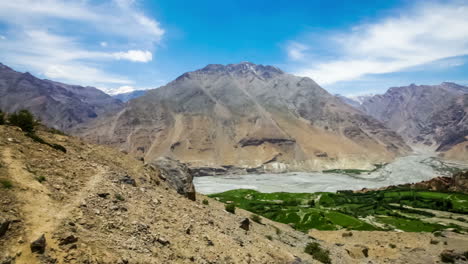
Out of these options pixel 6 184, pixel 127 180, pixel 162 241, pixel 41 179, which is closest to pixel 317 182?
pixel 127 180

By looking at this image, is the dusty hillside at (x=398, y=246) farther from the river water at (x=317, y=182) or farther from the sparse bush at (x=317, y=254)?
the river water at (x=317, y=182)

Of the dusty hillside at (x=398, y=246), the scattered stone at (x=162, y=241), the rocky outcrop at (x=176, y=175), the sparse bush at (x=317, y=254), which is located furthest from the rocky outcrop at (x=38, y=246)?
the dusty hillside at (x=398, y=246)

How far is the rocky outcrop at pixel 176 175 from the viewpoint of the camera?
→ 2307 centimetres

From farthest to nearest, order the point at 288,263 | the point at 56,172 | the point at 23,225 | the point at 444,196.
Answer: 1. the point at 444,196
2. the point at 288,263
3. the point at 56,172
4. the point at 23,225

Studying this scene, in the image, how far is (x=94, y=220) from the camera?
1088 cm

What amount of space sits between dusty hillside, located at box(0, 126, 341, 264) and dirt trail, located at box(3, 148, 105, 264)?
0.08 feet

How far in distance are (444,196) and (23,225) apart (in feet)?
310

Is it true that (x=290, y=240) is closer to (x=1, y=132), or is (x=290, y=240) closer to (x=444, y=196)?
(x=1, y=132)

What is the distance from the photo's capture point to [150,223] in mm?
12336

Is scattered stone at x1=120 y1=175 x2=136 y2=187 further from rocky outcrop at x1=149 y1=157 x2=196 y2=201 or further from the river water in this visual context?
the river water

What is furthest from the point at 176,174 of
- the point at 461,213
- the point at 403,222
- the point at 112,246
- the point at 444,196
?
the point at 444,196

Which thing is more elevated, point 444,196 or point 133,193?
point 133,193

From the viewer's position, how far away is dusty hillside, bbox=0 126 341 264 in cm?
912

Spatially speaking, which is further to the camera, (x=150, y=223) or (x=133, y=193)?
(x=133, y=193)
